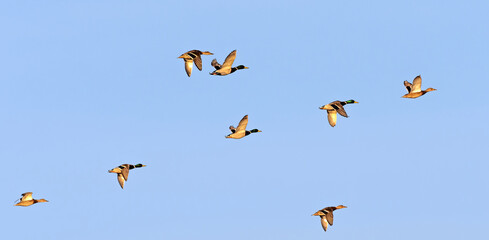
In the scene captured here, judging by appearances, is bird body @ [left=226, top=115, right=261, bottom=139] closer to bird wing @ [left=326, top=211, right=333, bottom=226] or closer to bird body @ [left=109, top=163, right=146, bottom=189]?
bird body @ [left=109, top=163, right=146, bottom=189]

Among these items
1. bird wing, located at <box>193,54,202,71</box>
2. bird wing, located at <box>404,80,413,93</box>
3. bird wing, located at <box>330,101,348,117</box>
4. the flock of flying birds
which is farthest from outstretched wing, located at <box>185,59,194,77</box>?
bird wing, located at <box>404,80,413,93</box>

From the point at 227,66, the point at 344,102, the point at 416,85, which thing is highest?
the point at 227,66

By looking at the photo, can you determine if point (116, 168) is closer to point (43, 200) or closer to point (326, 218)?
point (43, 200)

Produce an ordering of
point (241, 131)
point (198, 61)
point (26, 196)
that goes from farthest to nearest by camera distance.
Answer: point (26, 196) → point (241, 131) → point (198, 61)

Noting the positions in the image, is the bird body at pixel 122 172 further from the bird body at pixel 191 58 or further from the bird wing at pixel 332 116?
the bird wing at pixel 332 116

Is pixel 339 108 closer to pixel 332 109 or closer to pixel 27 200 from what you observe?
pixel 332 109

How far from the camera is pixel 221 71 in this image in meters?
116

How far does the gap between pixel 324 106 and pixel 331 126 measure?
2.21 m

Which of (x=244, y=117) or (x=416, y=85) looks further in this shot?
(x=416, y=85)

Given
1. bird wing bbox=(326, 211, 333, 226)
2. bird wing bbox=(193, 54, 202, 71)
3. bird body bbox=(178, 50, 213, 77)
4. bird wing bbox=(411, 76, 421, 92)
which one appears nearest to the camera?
bird wing bbox=(193, 54, 202, 71)

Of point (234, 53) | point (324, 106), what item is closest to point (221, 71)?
point (234, 53)

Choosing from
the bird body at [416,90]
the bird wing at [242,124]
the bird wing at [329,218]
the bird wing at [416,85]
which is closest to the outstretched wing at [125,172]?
the bird wing at [242,124]

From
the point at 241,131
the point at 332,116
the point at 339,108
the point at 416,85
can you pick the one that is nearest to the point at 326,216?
the point at 332,116

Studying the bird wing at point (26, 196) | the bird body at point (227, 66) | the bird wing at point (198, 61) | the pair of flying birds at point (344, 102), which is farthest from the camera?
the bird wing at point (26, 196)
